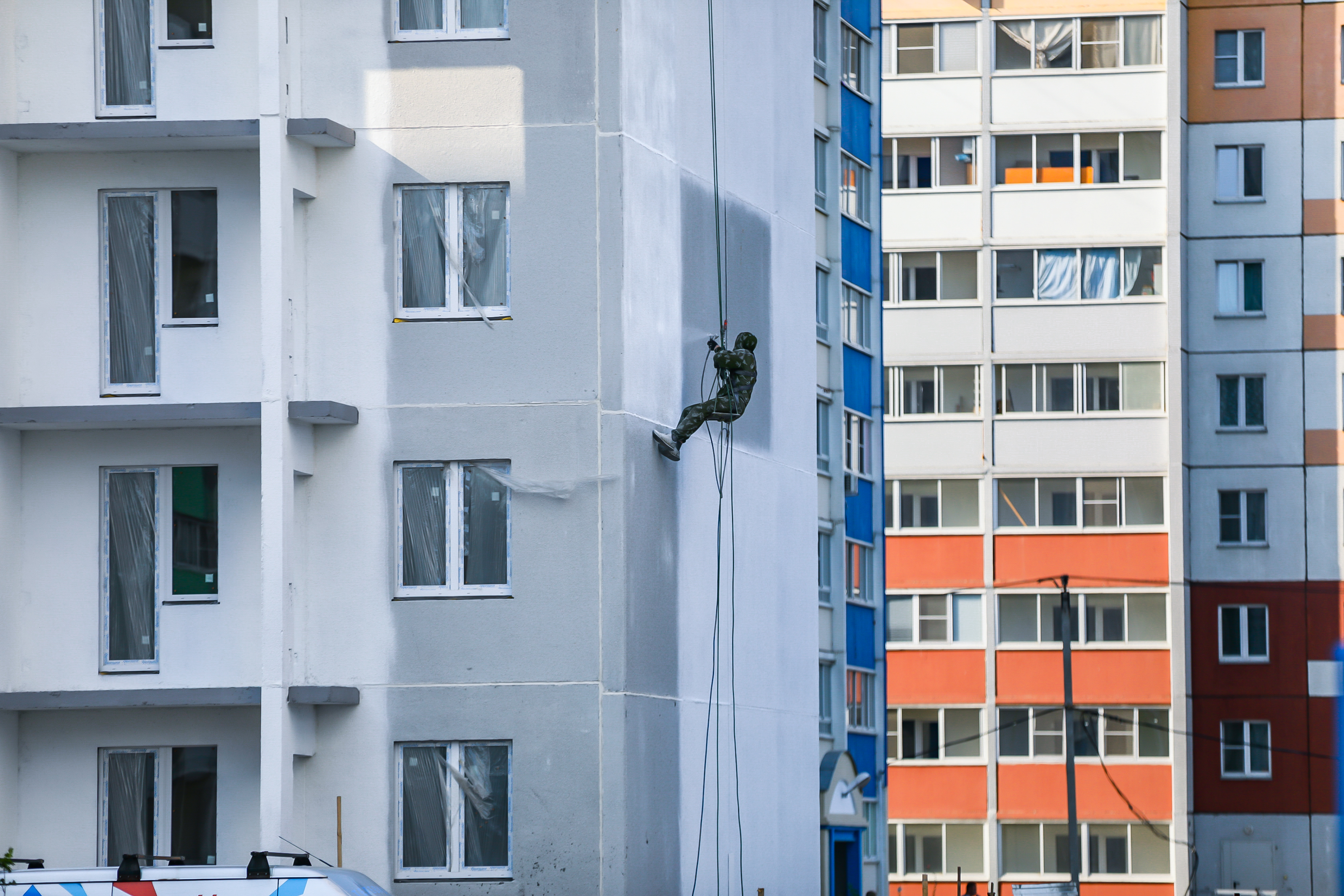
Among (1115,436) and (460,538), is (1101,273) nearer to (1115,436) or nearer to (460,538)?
(1115,436)

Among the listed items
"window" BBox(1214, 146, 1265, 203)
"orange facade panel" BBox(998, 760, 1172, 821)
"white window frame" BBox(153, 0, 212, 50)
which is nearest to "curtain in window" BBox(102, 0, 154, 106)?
"white window frame" BBox(153, 0, 212, 50)

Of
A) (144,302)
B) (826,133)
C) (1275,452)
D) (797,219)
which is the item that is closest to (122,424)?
(144,302)

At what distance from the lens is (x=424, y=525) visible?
26281 mm

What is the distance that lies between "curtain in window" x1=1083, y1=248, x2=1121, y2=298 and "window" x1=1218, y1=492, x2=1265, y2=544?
6401 millimetres

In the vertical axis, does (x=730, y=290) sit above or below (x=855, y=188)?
below

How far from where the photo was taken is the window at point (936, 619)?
6028cm

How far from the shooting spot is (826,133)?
43.9 metres

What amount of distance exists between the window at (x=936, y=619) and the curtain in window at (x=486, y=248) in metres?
35.2

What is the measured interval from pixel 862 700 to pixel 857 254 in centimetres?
950

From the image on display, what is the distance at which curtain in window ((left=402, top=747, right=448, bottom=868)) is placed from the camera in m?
25.7

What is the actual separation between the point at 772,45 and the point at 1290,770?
33793mm

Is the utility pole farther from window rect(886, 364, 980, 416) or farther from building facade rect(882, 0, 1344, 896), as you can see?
window rect(886, 364, 980, 416)

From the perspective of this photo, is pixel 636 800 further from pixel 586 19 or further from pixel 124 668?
pixel 586 19

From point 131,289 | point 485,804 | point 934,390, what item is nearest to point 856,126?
point 934,390
